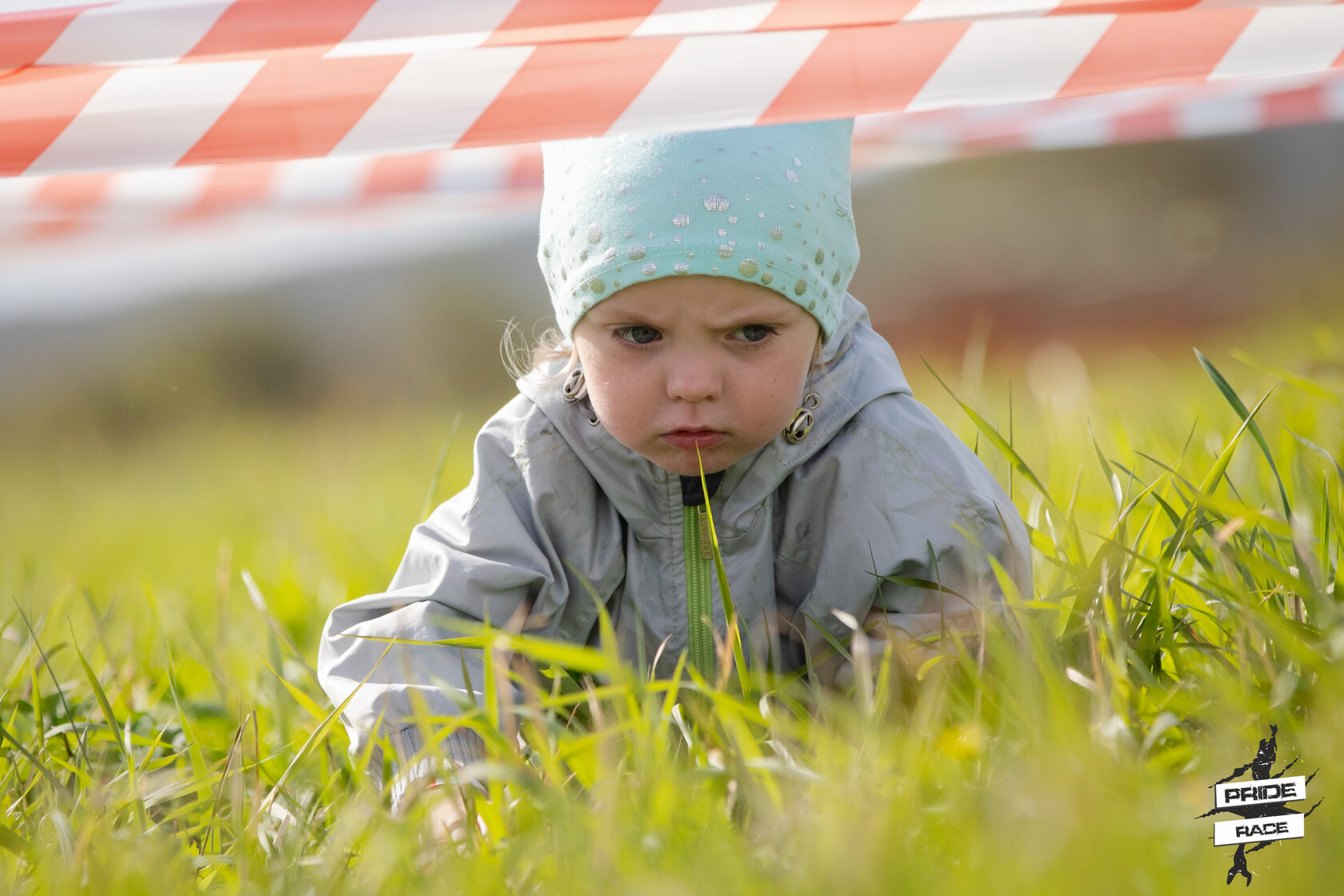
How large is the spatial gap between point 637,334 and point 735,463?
252mm

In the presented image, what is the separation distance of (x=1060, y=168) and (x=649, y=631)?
8137 millimetres

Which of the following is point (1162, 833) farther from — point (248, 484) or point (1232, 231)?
point (1232, 231)

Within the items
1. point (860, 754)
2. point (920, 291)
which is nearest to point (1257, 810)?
point (860, 754)

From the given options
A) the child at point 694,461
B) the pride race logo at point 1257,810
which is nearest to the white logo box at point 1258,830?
the pride race logo at point 1257,810

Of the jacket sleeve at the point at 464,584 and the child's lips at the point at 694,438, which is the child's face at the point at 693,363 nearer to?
the child's lips at the point at 694,438

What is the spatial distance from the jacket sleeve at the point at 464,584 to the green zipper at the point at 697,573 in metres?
0.17

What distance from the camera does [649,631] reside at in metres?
1.66

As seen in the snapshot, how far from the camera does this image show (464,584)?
1.51 metres

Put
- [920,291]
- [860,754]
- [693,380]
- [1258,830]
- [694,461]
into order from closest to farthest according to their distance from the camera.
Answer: [1258,830]
[860,754]
[693,380]
[694,461]
[920,291]

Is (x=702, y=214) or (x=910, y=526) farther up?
(x=702, y=214)

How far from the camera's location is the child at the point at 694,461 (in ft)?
4.60

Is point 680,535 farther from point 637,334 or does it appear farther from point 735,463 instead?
point 637,334

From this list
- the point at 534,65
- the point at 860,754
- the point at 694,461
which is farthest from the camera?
the point at 694,461

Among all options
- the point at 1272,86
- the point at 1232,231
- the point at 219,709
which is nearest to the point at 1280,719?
the point at 219,709
